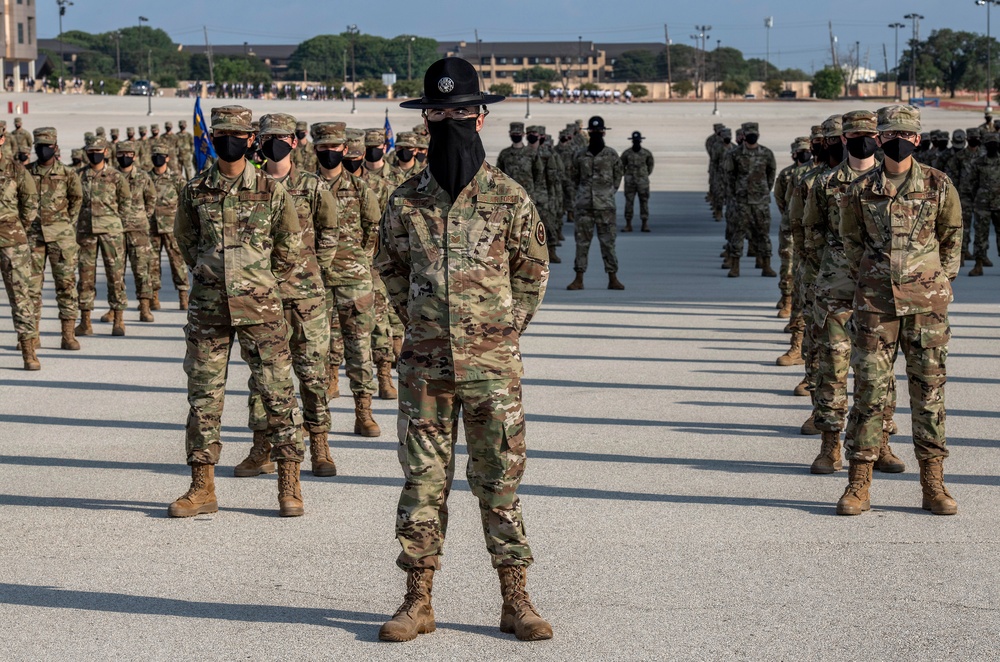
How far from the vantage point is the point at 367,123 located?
73250mm

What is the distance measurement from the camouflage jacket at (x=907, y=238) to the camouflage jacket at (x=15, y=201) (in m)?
8.24

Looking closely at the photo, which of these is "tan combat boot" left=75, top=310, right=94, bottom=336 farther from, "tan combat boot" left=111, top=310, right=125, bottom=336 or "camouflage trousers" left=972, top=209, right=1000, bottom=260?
"camouflage trousers" left=972, top=209, right=1000, bottom=260

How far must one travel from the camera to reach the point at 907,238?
769 centimetres

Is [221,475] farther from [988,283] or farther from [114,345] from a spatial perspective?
[988,283]

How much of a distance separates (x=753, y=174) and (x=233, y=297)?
13607 millimetres

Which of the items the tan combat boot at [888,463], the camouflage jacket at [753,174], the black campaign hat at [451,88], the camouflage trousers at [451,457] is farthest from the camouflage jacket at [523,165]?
the camouflage trousers at [451,457]

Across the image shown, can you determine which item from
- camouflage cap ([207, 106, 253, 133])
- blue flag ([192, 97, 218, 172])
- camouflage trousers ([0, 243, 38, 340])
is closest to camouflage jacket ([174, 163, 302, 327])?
camouflage cap ([207, 106, 253, 133])

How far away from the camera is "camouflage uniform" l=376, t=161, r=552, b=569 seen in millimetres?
5727

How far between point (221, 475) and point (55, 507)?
3.68 feet

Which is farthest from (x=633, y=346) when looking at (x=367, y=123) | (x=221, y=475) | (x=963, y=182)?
(x=367, y=123)

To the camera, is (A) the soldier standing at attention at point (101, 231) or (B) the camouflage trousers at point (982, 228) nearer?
(A) the soldier standing at attention at point (101, 231)

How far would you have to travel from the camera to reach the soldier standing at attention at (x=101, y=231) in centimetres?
1541

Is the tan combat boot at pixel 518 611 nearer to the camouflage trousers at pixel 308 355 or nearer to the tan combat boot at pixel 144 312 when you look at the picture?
the camouflage trousers at pixel 308 355

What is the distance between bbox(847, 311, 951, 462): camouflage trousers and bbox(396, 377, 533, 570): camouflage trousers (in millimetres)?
2709
